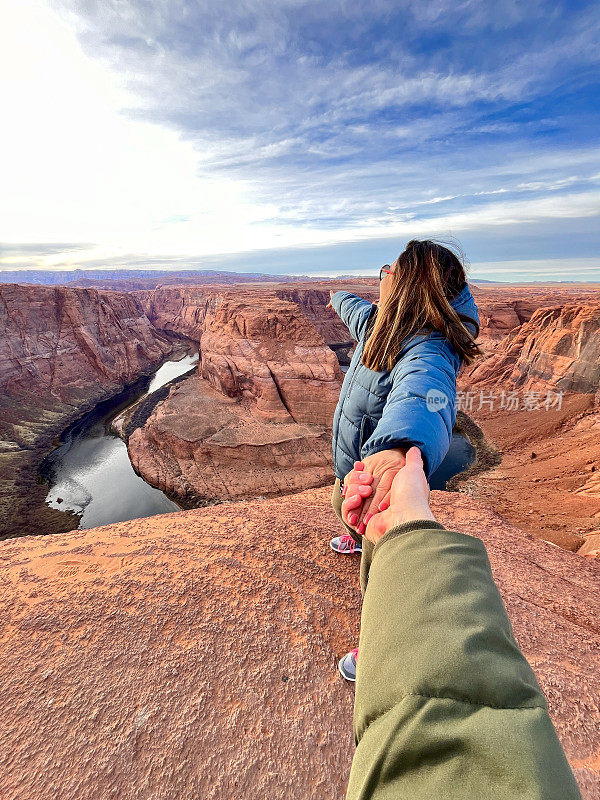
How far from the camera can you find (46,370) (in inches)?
1540

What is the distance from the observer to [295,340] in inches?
1142

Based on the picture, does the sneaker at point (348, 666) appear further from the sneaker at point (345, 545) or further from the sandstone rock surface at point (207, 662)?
the sneaker at point (345, 545)

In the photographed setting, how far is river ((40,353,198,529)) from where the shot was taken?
21.3 metres

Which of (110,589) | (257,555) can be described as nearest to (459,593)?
(257,555)

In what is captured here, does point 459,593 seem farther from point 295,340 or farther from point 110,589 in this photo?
point 295,340

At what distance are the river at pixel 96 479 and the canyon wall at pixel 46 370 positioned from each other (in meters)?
1.09

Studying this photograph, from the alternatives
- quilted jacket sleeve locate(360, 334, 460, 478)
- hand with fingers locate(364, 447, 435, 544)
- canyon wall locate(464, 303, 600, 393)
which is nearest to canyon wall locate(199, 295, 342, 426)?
canyon wall locate(464, 303, 600, 393)

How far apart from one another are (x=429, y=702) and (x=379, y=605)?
27cm

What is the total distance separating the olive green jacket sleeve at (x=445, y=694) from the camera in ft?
1.99

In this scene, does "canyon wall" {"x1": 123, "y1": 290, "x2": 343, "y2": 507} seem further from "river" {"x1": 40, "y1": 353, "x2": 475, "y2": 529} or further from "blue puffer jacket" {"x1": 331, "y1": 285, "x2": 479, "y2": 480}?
"blue puffer jacket" {"x1": 331, "y1": 285, "x2": 479, "y2": 480}

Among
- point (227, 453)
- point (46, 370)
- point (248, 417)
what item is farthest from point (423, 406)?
point (46, 370)

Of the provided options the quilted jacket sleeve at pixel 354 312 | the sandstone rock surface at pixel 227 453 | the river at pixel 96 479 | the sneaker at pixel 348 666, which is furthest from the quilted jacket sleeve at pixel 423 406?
the river at pixel 96 479

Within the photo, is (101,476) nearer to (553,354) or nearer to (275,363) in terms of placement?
(275,363)

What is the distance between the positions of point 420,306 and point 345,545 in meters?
3.29
